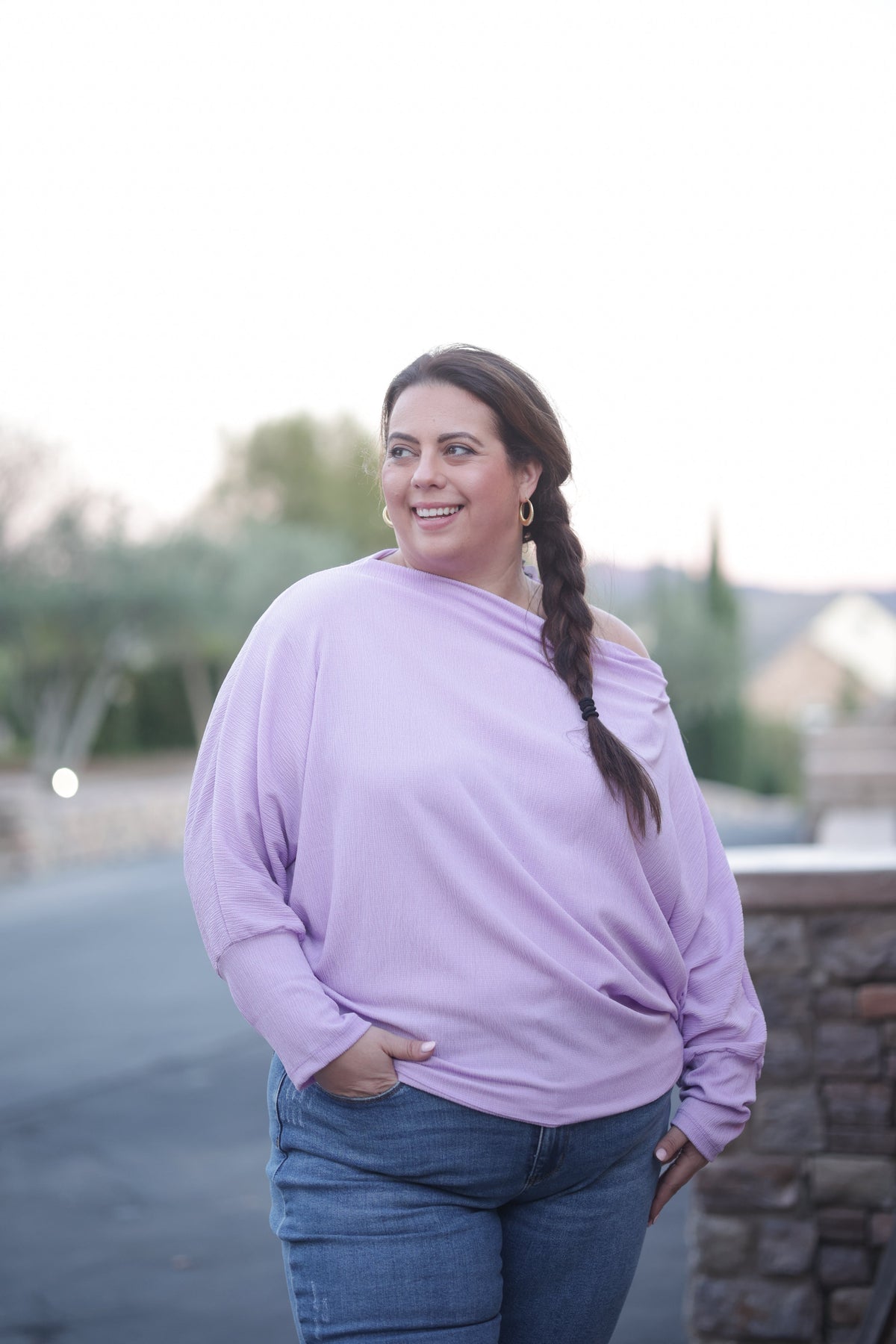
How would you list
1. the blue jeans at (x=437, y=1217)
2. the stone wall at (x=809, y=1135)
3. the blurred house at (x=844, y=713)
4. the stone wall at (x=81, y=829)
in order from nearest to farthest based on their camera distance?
the blue jeans at (x=437, y=1217)
the stone wall at (x=809, y=1135)
the blurred house at (x=844, y=713)
the stone wall at (x=81, y=829)

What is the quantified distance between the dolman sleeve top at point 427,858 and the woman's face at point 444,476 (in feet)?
0.15

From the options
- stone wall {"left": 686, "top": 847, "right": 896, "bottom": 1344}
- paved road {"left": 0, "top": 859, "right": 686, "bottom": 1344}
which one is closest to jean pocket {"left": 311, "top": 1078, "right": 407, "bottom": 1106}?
stone wall {"left": 686, "top": 847, "right": 896, "bottom": 1344}

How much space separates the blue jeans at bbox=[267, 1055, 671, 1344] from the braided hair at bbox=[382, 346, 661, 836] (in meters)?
0.42

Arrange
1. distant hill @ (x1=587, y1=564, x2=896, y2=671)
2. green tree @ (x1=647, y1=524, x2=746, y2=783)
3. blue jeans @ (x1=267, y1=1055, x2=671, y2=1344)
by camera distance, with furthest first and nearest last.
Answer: distant hill @ (x1=587, y1=564, x2=896, y2=671), green tree @ (x1=647, y1=524, x2=746, y2=783), blue jeans @ (x1=267, y1=1055, x2=671, y2=1344)

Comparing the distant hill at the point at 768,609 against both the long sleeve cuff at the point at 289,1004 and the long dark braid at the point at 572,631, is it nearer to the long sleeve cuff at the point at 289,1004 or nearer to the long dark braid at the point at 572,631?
the long dark braid at the point at 572,631

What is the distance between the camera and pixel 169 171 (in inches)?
787

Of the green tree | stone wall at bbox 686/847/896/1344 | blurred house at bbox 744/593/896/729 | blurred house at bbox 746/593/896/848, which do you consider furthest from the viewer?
blurred house at bbox 744/593/896/729

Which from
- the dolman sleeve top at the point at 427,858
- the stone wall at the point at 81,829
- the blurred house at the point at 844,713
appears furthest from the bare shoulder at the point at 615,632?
the stone wall at the point at 81,829

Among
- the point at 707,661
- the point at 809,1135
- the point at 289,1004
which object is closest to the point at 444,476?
the point at 289,1004

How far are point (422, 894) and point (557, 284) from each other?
7997 mm

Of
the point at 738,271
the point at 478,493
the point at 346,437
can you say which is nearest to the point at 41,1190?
the point at 478,493

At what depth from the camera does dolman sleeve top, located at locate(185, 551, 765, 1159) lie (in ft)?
4.85

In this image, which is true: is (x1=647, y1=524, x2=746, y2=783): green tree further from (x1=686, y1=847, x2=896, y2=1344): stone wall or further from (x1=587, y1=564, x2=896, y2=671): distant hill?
(x1=686, y1=847, x2=896, y2=1344): stone wall

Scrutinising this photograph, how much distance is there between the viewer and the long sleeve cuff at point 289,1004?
1437 millimetres
